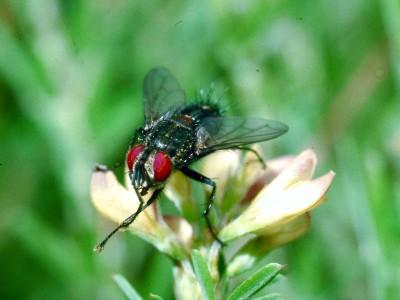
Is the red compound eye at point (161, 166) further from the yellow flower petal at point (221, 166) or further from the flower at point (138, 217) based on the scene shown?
the yellow flower petal at point (221, 166)

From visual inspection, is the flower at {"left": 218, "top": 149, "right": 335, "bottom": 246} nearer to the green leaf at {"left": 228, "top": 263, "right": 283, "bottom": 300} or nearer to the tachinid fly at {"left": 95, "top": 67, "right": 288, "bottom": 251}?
the tachinid fly at {"left": 95, "top": 67, "right": 288, "bottom": 251}

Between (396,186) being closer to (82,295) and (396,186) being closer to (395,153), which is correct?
(395,153)

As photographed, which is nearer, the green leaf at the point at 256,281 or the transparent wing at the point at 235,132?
the green leaf at the point at 256,281

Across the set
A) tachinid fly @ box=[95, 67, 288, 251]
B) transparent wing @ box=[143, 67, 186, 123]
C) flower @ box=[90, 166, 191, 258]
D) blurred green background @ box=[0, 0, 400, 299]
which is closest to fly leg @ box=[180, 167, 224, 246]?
tachinid fly @ box=[95, 67, 288, 251]

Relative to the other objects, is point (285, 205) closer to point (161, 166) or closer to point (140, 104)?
point (161, 166)

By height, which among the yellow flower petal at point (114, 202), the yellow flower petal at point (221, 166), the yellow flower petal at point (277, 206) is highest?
the yellow flower petal at point (114, 202)

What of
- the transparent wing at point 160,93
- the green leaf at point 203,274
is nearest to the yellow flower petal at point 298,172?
the green leaf at point 203,274

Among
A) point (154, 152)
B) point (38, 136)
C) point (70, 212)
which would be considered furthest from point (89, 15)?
point (154, 152)

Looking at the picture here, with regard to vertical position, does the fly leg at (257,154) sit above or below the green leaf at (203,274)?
above
